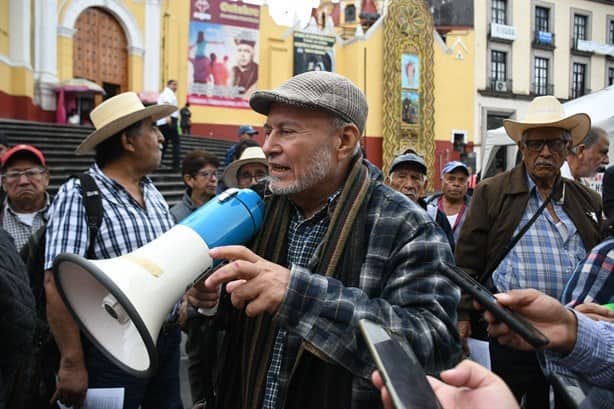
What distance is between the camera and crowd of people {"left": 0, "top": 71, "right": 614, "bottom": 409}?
56.2 inches

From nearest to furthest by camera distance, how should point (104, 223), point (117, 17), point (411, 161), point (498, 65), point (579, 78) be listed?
1. point (104, 223)
2. point (411, 161)
3. point (117, 17)
4. point (498, 65)
5. point (579, 78)

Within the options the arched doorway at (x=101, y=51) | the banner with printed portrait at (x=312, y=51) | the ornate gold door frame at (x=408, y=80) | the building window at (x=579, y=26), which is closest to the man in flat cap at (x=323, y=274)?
the arched doorway at (x=101, y=51)

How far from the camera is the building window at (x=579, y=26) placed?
3167cm

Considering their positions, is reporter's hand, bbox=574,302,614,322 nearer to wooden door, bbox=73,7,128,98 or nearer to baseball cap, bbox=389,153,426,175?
baseball cap, bbox=389,153,426,175

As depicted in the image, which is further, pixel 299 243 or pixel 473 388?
pixel 299 243

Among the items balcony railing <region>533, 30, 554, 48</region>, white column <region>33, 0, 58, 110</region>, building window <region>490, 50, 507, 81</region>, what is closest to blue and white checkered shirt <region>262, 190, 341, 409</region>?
white column <region>33, 0, 58, 110</region>

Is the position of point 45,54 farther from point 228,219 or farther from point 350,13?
point 350,13

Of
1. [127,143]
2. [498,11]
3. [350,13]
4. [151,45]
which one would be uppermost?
[350,13]

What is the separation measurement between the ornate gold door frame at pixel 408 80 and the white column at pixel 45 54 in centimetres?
1317

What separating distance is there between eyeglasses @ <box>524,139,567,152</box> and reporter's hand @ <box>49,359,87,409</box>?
8.54 feet

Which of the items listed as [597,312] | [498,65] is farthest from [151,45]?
[498,65]

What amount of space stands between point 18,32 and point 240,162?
12.7 metres

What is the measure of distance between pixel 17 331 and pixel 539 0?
3403 centimetres

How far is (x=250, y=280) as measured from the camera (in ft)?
4.52
